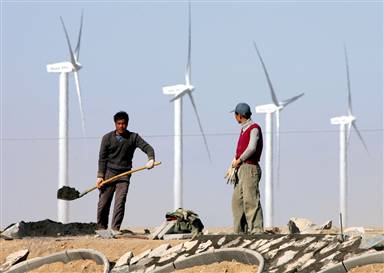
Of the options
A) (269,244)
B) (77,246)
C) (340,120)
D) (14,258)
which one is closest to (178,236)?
(77,246)

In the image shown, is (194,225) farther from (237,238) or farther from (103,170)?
(237,238)

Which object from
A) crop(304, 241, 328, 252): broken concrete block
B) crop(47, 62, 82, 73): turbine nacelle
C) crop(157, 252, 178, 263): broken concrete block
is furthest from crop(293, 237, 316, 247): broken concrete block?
crop(47, 62, 82, 73): turbine nacelle

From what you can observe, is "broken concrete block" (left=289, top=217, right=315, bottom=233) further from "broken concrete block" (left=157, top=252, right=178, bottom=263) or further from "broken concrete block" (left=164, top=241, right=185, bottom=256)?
"broken concrete block" (left=157, top=252, right=178, bottom=263)

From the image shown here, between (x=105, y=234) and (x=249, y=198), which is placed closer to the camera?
(x=249, y=198)

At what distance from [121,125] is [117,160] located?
22.3 inches

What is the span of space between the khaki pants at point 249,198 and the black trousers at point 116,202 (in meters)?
3.39

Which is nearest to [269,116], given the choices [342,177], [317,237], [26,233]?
[342,177]

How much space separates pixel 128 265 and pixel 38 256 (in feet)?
8.33

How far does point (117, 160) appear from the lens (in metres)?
18.6

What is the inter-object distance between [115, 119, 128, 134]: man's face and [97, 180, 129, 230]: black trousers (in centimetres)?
77

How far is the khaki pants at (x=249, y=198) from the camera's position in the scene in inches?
597

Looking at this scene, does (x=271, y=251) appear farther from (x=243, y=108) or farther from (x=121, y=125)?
(x=121, y=125)

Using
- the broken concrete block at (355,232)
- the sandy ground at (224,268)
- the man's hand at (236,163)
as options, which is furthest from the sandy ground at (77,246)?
the broken concrete block at (355,232)

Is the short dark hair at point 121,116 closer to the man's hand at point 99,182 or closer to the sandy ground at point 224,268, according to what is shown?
the man's hand at point 99,182
